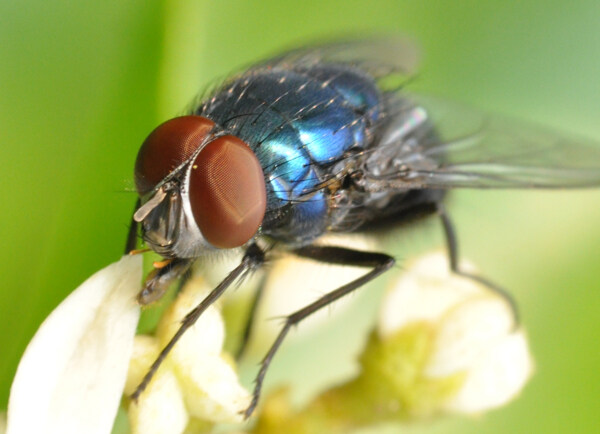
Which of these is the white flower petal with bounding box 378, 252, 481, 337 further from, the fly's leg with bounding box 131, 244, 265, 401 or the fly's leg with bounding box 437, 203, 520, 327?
the fly's leg with bounding box 131, 244, 265, 401

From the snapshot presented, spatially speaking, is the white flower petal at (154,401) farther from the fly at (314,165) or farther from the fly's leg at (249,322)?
the fly's leg at (249,322)

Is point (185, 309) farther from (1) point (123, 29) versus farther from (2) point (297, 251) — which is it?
(1) point (123, 29)

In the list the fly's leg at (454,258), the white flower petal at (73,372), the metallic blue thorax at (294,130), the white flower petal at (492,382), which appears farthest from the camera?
the fly's leg at (454,258)

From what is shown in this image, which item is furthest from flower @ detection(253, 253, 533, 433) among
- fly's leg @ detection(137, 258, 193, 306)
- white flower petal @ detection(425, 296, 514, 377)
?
fly's leg @ detection(137, 258, 193, 306)

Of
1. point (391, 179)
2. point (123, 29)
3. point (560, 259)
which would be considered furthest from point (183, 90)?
point (560, 259)

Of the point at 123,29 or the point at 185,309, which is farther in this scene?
the point at 123,29

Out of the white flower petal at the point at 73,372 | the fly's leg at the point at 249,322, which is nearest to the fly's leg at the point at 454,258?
the fly's leg at the point at 249,322
